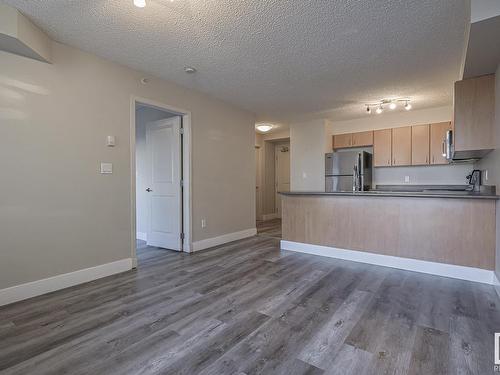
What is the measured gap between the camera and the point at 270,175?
8.04 metres

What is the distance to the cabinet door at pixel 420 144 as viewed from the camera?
4992 millimetres

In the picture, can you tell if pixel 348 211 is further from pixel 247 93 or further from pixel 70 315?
pixel 70 315

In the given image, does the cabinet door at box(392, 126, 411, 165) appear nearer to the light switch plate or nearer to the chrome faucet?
the chrome faucet

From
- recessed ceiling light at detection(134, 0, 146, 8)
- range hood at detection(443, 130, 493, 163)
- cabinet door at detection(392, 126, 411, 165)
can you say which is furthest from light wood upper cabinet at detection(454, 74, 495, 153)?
recessed ceiling light at detection(134, 0, 146, 8)

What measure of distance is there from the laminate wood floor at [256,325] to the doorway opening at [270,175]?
4.58 m

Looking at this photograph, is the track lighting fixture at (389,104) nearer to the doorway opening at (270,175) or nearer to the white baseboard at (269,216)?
the doorway opening at (270,175)

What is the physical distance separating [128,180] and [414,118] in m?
5.54

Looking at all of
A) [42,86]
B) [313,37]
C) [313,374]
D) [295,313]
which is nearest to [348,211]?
[295,313]

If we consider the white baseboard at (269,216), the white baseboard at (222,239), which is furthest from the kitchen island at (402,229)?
the white baseboard at (269,216)

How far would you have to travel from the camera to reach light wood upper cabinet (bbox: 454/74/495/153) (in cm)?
283

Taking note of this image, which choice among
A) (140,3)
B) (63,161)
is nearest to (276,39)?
(140,3)

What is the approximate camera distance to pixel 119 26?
2445 millimetres

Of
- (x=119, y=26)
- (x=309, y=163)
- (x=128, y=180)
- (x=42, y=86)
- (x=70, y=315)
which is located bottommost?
(x=70, y=315)

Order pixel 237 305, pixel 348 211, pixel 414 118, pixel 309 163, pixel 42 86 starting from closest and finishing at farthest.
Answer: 1. pixel 237 305
2. pixel 42 86
3. pixel 348 211
4. pixel 414 118
5. pixel 309 163
